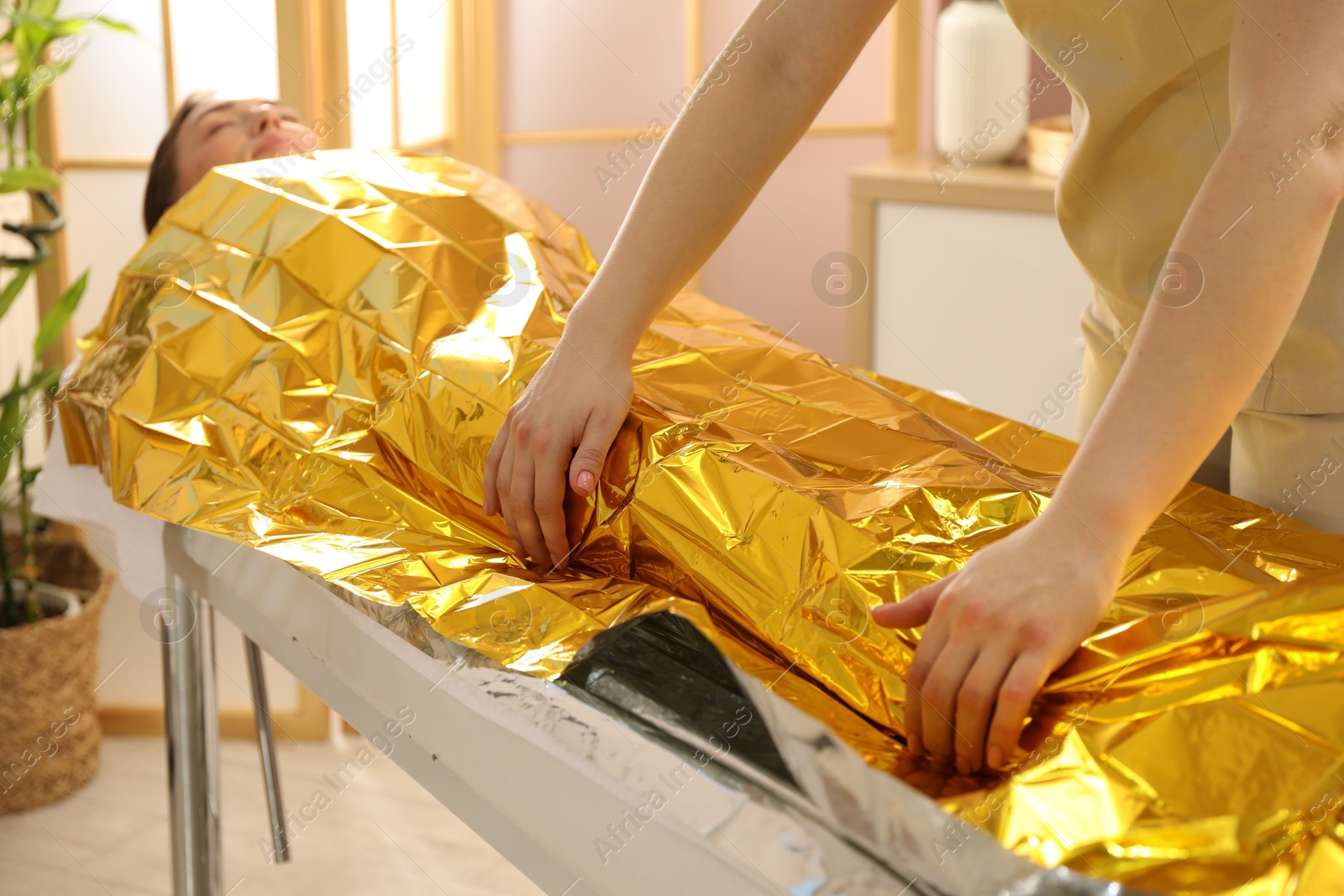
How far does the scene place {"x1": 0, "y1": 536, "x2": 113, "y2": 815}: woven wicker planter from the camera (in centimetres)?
155

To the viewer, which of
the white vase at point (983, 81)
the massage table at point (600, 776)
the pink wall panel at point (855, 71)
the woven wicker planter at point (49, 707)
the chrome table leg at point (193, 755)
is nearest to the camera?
the massage table at point (600, 776)

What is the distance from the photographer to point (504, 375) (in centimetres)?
81

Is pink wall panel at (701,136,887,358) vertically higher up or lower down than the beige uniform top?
lower down

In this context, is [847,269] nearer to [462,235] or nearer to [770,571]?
[462,235]

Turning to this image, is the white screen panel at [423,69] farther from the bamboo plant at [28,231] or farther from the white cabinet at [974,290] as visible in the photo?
the white cabinet at [974,290]

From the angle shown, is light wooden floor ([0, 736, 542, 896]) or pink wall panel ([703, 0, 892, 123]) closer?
light wooden floor ([0, 736, 542, 896])

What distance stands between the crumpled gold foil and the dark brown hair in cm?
27

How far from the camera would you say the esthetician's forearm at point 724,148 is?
0.71m

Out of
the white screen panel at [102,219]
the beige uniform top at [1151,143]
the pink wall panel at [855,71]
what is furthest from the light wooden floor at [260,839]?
the pink wall panel at [855,71]

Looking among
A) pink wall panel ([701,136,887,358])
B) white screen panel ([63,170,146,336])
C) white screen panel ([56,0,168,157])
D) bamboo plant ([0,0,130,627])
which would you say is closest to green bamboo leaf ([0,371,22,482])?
bamboo plant ([0,0,130,627])

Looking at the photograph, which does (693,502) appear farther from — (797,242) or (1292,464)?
(797,242)

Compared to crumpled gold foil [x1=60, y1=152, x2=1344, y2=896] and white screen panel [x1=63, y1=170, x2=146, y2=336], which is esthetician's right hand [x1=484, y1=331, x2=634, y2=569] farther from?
white screen panel [x1=63, y1=170, x2=146, y2=336]

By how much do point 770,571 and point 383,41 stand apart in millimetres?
1563

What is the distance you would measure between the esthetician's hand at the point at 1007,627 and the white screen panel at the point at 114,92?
1.67 metres
